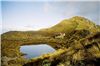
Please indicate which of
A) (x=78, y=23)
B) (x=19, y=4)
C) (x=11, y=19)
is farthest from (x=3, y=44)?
(x=78, y=23)

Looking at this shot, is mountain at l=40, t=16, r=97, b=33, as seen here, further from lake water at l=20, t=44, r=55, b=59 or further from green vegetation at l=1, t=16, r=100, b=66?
lake water at l=20, t=44, r=55, b=59

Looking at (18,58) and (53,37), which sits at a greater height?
(53,37)

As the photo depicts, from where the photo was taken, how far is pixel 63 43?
3.44 meters

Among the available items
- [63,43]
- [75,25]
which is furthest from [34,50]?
[75,25]

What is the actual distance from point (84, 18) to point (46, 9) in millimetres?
492

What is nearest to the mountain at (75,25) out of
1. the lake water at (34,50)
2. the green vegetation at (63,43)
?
the green vegetation at (63,43)

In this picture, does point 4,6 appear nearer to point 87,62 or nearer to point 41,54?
point 41,54

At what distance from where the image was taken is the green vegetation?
3369 mm

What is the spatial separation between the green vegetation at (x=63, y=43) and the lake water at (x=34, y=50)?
0.04m

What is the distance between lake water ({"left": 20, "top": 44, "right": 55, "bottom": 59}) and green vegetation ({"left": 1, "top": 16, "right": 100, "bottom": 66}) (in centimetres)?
4

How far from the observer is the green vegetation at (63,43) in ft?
11.1

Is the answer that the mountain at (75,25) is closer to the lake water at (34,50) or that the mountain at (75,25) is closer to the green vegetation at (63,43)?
the green vegetation at (63,43)

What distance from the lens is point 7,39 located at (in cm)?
339

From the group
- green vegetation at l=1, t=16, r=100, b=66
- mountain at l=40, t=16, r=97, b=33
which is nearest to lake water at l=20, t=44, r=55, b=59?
green vegetation at l=1, t=16, r=100, b=66
